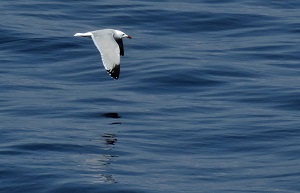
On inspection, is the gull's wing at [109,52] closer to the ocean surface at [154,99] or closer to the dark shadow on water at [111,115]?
the ocean surface at [154,99]

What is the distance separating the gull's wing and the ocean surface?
1.23 metres

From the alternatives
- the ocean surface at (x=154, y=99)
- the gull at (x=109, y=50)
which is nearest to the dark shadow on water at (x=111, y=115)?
the ocean surface at (x=154, y=99)

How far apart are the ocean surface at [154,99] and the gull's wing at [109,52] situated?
4.05ft

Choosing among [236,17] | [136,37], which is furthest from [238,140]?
[236,17]

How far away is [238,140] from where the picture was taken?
24906mm

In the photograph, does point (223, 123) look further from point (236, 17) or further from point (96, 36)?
point (236, 17)

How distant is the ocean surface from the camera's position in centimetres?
2234

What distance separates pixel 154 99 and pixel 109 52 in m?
3.24

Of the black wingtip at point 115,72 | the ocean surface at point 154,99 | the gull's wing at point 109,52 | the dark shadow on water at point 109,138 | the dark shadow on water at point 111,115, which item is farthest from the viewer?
the dark shadow on water at point 111,115

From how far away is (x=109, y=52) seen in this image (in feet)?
83.9

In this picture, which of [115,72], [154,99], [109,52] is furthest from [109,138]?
[154,99]

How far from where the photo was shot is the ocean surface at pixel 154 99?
73.3ft

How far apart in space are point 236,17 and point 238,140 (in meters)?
13.9

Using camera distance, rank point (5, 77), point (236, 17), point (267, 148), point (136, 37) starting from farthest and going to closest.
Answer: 1. point (236, 17)
2. point (136, 37)
3. point (5, 77)
4. point (267, 148)
